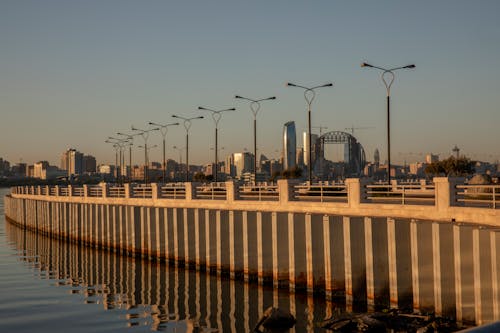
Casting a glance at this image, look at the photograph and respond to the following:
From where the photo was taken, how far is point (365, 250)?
32.3 meters

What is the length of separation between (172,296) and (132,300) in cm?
244

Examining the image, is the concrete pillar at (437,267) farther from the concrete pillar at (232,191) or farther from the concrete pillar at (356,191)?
the concrete pillar at (232,191)

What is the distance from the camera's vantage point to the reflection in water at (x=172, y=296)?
3181 cm

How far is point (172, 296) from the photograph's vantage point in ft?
129

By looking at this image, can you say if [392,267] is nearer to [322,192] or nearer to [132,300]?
[322,192]

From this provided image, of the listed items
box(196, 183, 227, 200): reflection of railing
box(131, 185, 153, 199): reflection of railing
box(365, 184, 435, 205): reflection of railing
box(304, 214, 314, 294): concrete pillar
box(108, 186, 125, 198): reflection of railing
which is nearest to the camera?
box(365, 184, 435, 205): reflection of railing

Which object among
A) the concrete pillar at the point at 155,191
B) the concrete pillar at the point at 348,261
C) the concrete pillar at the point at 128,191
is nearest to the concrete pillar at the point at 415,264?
the concrete pillar at the point at 348,261

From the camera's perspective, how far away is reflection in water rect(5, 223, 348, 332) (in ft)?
104

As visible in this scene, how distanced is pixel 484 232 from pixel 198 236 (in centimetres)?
2577

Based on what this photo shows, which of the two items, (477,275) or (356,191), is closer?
(477,275)

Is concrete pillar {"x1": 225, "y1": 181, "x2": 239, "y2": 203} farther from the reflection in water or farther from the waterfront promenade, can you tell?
the reflection in water

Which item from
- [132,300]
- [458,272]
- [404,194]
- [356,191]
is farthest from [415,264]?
[132,300]

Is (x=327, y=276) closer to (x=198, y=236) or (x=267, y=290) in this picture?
(x=267, y=290)

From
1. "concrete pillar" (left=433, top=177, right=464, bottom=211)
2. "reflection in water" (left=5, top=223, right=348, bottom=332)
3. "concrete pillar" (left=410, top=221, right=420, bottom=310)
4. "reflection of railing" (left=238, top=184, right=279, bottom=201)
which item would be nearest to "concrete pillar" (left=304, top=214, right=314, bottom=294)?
"reflection in water" (left=5, top=223, right=348, bottom=332)
